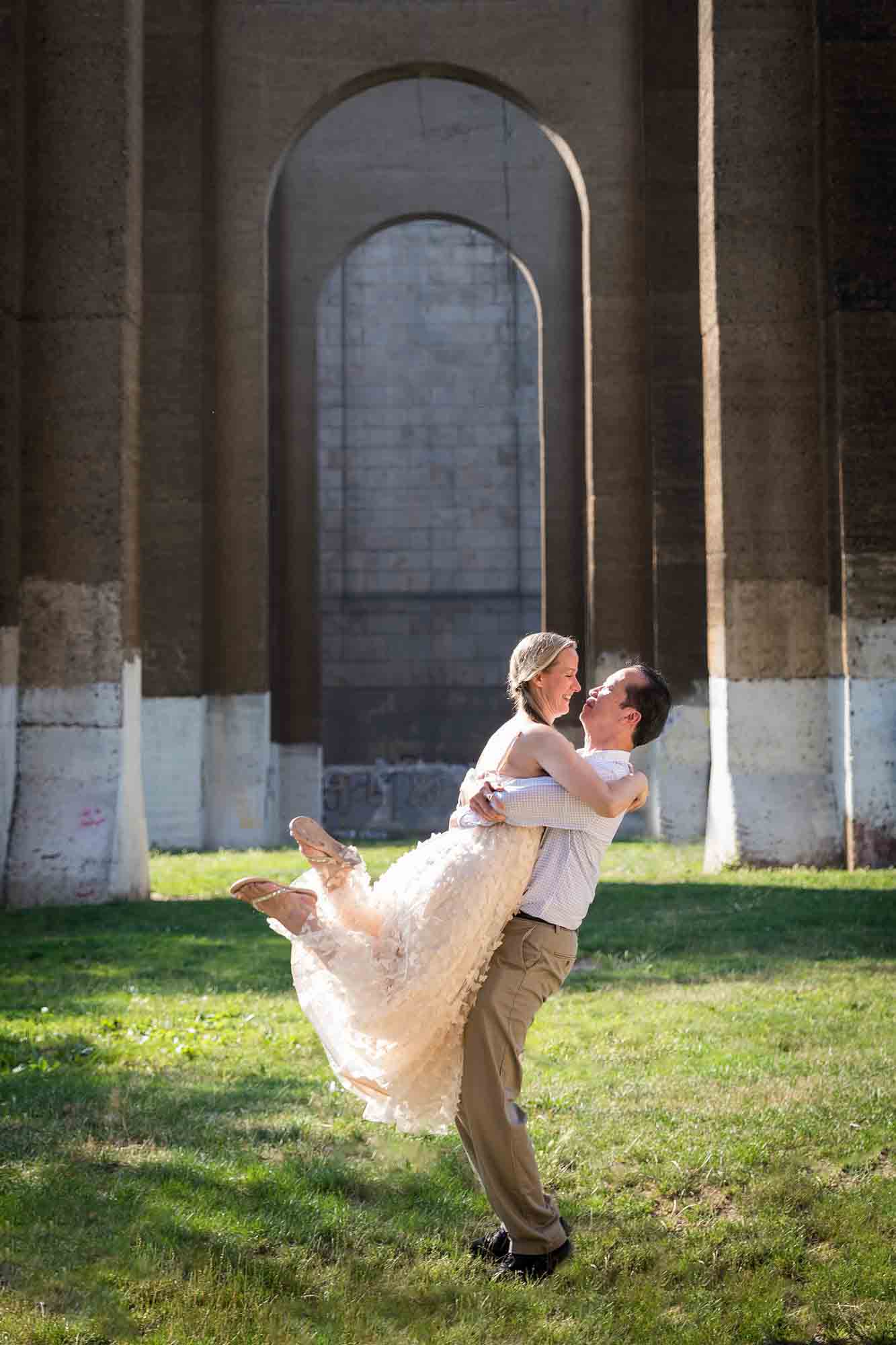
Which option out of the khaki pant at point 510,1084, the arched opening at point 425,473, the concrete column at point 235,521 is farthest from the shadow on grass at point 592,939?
the arched opening at point 425,473

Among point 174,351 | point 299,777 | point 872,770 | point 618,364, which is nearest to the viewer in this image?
point 872,770

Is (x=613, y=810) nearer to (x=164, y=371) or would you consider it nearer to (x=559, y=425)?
(x=164, y=371)

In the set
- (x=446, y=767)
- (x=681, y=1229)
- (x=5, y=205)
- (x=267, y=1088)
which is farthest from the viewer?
(x=446, y=767)

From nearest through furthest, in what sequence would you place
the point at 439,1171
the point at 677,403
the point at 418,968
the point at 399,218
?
the point at 418,968 < the point at 439,1171 < the point at 677,403 < the point at 399,218

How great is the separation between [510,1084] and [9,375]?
32.5 ft

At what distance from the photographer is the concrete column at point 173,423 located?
1777cm

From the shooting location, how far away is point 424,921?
4094 mm

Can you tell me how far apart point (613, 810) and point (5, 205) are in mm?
10413

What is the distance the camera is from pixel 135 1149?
5344 mm

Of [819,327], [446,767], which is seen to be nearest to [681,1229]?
[819,327]

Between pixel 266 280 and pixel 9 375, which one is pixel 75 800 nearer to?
pixel 9 375

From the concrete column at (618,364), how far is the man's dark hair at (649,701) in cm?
1505

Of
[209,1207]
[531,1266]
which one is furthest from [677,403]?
[531,1266]

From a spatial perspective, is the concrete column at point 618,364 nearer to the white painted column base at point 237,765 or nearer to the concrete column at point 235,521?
the concrete column at point 235,521
